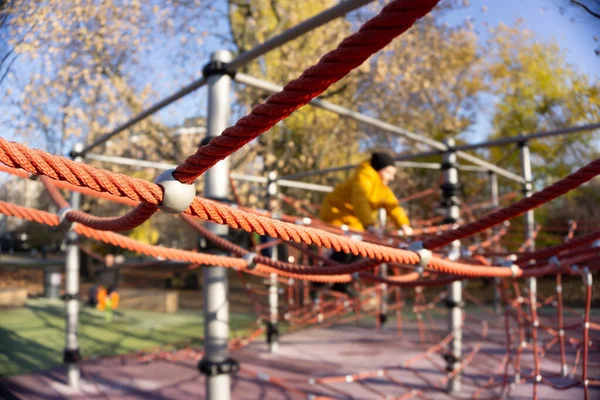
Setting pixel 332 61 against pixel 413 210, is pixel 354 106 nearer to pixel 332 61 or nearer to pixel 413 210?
pixel 413 210

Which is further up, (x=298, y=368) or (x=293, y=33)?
(x=293, y=33)

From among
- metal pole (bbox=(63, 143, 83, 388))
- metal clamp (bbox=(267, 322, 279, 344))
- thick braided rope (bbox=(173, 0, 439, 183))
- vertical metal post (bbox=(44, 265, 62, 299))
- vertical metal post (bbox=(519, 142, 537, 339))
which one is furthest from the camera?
vertical metal post (bbox=(44, 265, 62, 299))

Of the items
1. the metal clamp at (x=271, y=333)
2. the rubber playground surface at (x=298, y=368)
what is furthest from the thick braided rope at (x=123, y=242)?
the metal clamp at (x=271, y=333)

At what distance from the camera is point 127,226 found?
1.19 meters

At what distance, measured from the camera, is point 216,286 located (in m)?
2.37

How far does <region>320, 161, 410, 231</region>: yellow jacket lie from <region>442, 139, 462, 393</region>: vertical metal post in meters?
0.75

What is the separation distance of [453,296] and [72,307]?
3353 millimetres

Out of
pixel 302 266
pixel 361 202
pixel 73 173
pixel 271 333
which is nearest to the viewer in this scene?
pixel 73 173

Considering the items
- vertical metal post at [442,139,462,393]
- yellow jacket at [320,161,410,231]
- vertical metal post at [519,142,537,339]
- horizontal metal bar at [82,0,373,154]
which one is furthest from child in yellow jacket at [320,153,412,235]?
vertical metal post at [519,142,537,339]

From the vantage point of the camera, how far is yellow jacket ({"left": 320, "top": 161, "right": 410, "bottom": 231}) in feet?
11.5

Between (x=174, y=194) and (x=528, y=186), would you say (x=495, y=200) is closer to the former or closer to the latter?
(x=528, y=186)

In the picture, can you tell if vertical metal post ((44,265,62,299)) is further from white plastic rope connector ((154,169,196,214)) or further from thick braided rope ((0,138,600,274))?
white plastic rope connector ((154,169,196,214))

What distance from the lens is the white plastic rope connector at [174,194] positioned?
0.91m

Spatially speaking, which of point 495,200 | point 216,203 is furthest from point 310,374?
point 216,203
